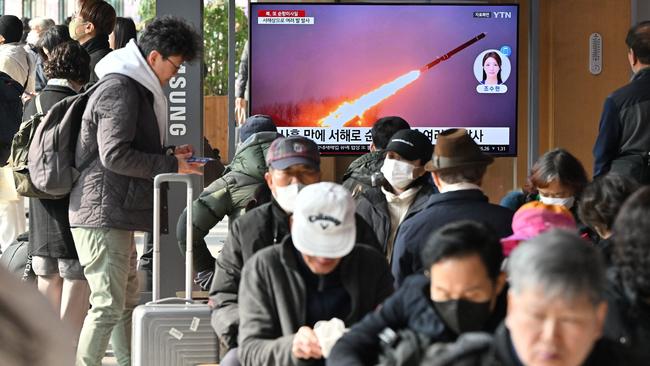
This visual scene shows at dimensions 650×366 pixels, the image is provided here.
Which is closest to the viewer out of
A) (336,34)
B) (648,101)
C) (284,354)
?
(284,354)

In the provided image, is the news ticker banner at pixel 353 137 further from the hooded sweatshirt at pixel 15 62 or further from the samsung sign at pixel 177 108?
the hooded sweatshirt at pixel 15 62

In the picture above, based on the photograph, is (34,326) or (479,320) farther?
(479,320)

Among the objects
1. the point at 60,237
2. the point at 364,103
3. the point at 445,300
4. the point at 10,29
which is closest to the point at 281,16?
the point at 364,103

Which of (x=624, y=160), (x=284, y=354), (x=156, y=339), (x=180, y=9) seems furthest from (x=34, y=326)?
(x=180, y=9)

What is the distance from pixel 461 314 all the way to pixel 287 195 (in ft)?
5.52

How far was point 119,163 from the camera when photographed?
5.80 metres

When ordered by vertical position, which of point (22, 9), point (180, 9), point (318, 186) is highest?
point (22, 9)

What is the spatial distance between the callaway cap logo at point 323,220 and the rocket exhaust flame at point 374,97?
4.71 meters

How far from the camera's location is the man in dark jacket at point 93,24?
24.2 ft

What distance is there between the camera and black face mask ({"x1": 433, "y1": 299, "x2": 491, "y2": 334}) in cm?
284

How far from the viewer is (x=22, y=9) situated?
3509 cm

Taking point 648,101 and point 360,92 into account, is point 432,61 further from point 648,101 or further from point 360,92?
point 648,101

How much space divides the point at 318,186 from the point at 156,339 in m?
1.65

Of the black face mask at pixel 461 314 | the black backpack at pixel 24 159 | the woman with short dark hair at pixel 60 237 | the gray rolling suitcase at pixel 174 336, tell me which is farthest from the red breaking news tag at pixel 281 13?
the black face mask at pixel 461 314
